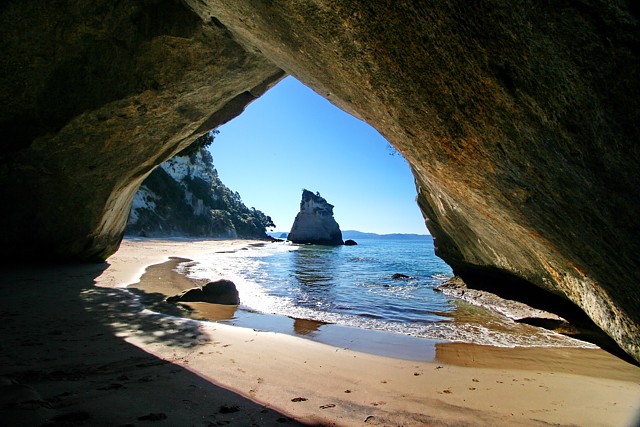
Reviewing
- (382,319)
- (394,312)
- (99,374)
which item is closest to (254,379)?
(99,374)

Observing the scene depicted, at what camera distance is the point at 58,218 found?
426 inches

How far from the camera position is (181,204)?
208 ft

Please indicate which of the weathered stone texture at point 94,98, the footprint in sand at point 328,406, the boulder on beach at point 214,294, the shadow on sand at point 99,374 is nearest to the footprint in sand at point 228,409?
the shadow on sand at point 99,374

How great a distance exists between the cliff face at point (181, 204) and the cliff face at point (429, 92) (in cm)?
4207

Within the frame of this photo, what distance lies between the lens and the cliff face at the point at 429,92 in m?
2.27

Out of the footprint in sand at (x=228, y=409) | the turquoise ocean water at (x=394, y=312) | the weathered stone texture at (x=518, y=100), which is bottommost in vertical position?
the turquoise ocean water at (x=394, y=312)

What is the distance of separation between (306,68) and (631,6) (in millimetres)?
3748

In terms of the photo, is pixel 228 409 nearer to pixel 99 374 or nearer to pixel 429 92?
pixel 99 374

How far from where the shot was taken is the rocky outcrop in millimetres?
80312

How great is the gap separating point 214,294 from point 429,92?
830 cm

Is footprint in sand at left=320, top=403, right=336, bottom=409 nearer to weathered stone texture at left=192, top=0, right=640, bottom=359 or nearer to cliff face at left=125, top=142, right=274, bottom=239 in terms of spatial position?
weathered stone texture at left=192, top=0, right=640, bottom=359

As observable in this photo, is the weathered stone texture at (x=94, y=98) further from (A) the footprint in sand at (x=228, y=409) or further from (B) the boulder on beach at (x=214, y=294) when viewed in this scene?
(A) the footprint in sand at (x=228, y=409)

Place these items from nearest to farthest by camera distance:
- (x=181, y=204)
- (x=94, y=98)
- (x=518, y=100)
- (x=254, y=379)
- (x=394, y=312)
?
(x=518, y=100) < (x=254, y=379) < (x=94, y=98) < (x=394, y=312) < (x=181, y=204)

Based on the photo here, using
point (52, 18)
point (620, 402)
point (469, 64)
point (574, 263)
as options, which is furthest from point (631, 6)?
point (52, 18)
